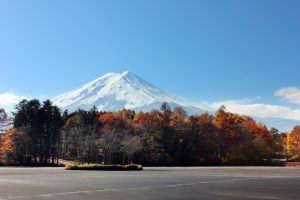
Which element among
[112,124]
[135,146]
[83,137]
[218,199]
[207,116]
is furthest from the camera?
[207,116]

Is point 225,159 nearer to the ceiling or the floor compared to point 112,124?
nearer to the floor

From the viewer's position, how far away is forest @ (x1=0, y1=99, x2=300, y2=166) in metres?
64.2

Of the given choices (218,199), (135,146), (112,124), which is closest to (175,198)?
(218,199)

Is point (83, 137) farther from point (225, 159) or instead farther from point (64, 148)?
point (225, 159)

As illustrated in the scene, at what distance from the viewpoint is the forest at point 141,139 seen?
6419 cm

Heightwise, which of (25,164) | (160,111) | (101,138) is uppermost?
(160,111)

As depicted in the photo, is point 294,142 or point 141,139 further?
point 294,142

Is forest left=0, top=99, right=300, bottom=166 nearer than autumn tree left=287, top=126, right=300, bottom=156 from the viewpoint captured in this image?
Yes

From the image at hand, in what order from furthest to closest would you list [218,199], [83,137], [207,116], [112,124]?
[207,116] < [112,124] < [83,137] < [218,199]

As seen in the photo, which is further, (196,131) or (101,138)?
(196,131)

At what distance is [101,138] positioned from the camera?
204 ft

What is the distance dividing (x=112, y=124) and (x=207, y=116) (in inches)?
730

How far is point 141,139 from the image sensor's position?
66250mm

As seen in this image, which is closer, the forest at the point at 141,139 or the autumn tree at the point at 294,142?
the forest at the point at 141,139
